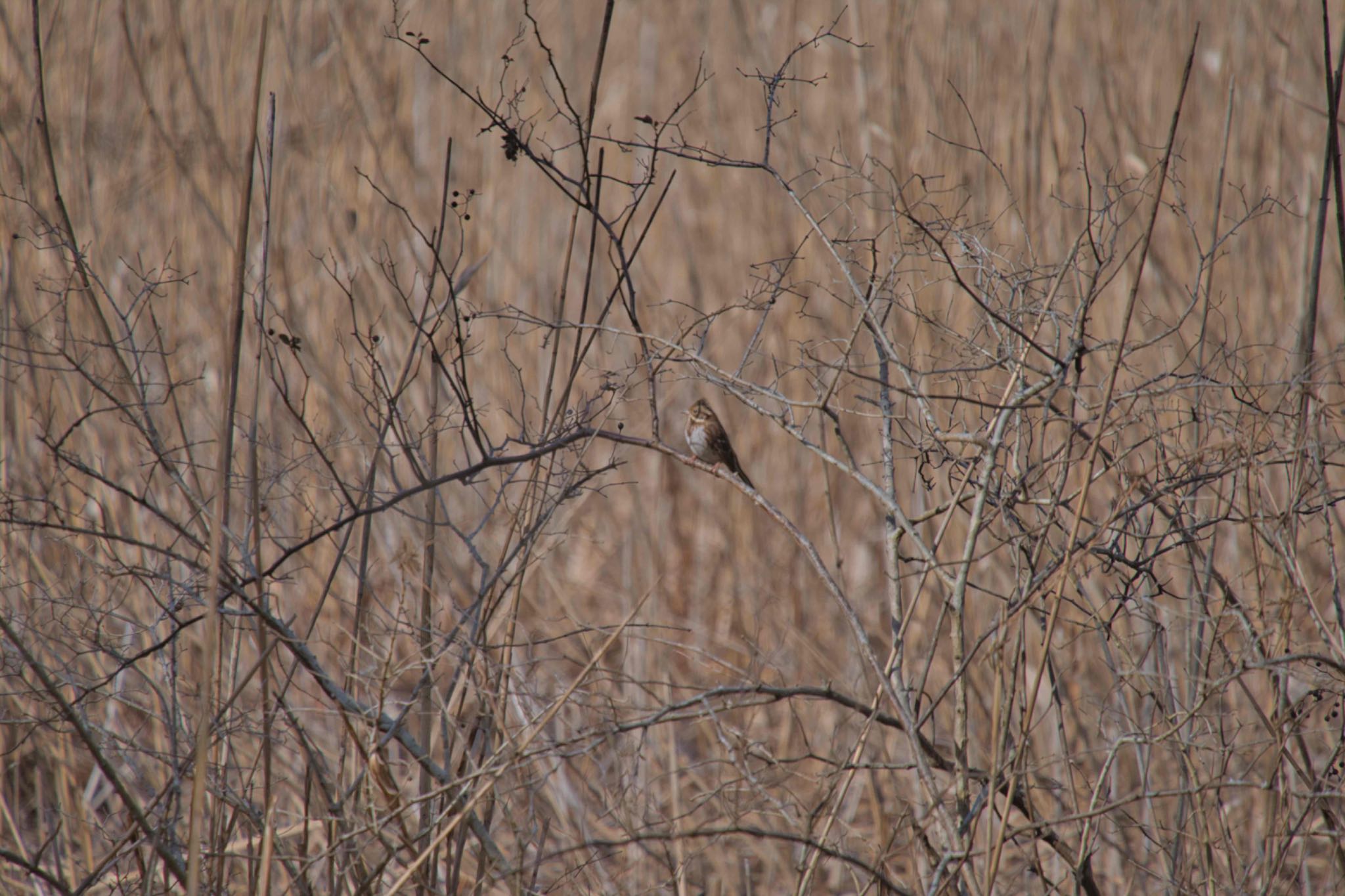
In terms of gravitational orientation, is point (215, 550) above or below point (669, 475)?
below

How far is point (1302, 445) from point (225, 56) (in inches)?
128

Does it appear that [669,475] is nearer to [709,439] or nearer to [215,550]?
[709,439]

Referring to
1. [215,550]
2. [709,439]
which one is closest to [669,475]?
[709,439]

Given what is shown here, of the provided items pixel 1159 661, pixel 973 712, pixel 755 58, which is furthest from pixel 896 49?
pixel 973 712

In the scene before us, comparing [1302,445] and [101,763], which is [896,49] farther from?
[101,763]

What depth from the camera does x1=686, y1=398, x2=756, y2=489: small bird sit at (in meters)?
4.16

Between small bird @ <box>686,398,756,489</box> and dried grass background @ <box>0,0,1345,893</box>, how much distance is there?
12.0 inches

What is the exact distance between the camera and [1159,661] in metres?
2.34

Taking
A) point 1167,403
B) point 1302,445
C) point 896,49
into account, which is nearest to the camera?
point 1302,445

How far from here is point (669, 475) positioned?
204 inches

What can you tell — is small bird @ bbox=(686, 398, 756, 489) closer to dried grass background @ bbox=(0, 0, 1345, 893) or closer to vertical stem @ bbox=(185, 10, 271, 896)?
dried grass background @ bbox=(0, 0, 1345, 893)

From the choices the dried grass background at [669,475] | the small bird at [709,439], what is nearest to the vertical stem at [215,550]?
the dried grass background at [669,475]

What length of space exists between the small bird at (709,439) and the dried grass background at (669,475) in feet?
1.00

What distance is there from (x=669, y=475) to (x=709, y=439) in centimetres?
105
